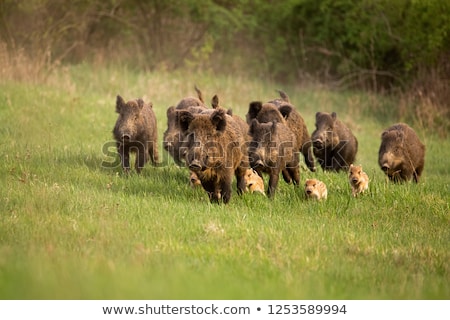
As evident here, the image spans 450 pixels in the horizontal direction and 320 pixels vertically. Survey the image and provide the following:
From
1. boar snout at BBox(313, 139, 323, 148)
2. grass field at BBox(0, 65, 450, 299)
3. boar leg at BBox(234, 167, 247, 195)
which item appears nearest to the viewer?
grass field at BBox(0, 65, 450, 299)

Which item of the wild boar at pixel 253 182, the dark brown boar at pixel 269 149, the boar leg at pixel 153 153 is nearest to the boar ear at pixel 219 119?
the dark brown boar at pixel 269 149

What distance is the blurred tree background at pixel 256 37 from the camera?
26.5 meters

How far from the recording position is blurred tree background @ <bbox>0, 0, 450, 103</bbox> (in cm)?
2650

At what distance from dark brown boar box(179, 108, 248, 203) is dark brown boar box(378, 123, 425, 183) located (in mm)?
3906

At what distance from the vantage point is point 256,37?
111ft

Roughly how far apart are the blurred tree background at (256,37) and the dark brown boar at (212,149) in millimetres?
15086

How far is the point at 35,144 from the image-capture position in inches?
550

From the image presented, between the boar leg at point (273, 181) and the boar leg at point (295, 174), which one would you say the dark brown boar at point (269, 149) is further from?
the boar leg at point (295, 174)

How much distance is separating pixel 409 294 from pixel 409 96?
1796cm

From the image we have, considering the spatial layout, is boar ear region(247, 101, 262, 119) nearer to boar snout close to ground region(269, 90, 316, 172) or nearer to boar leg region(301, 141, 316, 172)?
boar snout close to ground region(269, 90, 316, 172)

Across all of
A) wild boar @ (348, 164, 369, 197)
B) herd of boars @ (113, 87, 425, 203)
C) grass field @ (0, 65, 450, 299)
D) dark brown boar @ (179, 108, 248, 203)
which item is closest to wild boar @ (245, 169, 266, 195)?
herd of boars @ (113, 87, 425, 203)

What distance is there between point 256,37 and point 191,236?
2634cm
